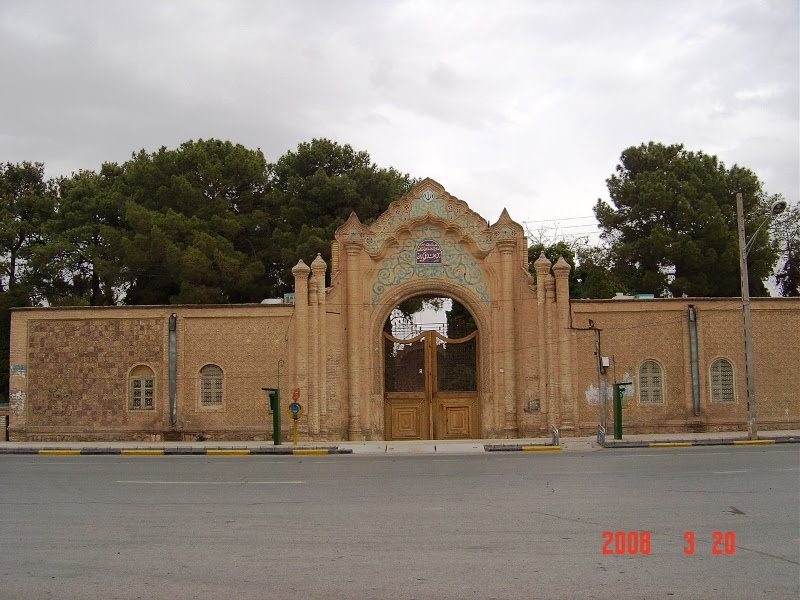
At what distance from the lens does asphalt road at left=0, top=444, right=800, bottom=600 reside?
7.69 meters

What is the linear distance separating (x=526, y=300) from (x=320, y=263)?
6605mm

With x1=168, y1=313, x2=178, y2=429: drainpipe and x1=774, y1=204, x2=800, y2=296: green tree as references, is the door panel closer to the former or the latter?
x1=168, y1=313, x2=178, y2=429: drainpipe

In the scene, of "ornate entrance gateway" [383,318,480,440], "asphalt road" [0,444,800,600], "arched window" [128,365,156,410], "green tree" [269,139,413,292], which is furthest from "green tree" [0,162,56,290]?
"asphalt road" [0,444,800,600]

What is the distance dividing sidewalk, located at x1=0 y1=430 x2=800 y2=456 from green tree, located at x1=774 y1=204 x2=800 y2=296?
2433 centimetres

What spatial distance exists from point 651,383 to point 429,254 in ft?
27.0

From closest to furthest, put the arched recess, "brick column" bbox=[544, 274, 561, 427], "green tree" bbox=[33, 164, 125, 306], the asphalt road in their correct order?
the asphalt road
"brick column" bbox=[544, 274, 561, 427]
the arched recess
"green tree" bbox=[33, 164, 125, 306]

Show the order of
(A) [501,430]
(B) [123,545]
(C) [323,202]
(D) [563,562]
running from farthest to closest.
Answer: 1. (C) [323,202]
2. (A) [501,430]
3. (B) [123,545]
4. (D) [563,562]

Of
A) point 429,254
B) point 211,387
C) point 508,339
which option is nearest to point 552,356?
point 508,339

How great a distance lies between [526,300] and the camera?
25672 mm

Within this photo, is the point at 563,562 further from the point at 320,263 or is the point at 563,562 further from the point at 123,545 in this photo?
the point at 320,263

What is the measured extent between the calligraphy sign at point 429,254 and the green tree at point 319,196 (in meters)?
11.0

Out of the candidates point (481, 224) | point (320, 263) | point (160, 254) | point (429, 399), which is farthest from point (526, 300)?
point (160, 254)
